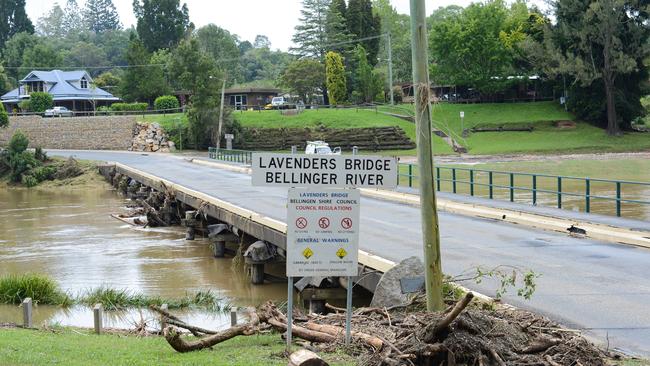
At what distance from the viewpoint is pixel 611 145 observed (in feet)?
234

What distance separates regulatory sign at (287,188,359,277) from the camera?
29.6ft

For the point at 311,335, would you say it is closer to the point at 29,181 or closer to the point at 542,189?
the point at 542,189

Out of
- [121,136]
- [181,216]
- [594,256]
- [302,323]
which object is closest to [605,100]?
[121,136]

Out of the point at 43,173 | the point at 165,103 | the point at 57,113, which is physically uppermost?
the point at 165,103

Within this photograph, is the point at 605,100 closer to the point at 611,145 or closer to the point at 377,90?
the point at 611,145

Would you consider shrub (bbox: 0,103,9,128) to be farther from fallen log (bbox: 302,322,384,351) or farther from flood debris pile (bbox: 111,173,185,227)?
fallen log (bbox: 302,322,384,351)

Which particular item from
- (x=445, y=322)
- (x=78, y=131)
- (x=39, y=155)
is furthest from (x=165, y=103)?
(x=445, y=322)

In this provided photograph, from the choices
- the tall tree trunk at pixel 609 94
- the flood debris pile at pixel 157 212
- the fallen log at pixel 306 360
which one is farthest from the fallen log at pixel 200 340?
the tall tree trunk at pixel 609 94

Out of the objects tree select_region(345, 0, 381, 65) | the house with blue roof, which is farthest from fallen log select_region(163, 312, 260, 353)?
the house with blue roof

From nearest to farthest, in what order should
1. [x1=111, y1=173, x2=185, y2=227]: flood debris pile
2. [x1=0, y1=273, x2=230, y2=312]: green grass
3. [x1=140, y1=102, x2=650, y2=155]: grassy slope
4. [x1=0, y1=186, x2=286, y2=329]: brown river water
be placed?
1. [x1=0, y1=186, x2=286, y2=329]: brown river water
2. [x1=0, y1=273, x2=230, y2=312]: green grass
3. [x1=111, y1=173, x2=185, y2=227]: flood debris pile
4. [x1=140, y1=102, x2=650, y2=155]: grassy slope

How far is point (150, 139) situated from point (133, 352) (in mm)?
73146

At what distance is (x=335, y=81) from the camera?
93250mm

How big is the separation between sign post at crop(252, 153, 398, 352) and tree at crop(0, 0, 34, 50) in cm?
13770

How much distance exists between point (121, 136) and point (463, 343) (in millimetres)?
80517
